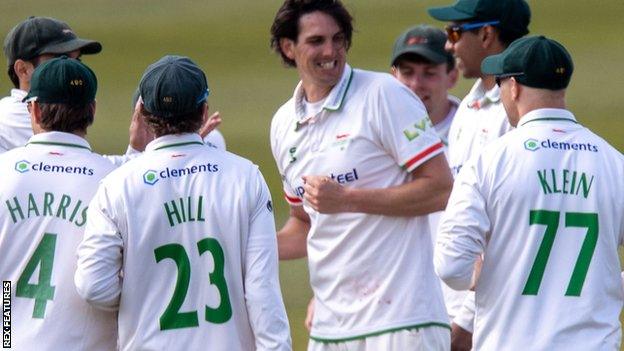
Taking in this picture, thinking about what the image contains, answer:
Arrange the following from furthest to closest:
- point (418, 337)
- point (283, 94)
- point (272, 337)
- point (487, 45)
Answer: point (283, 94)
point (487, 45)
point (418, 337)
point (272, 337)

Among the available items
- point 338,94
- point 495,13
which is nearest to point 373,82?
point 338,94

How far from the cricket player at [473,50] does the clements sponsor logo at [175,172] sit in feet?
4.33

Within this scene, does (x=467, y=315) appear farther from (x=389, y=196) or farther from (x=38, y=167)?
(x=38, y=167)

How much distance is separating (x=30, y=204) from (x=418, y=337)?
4.48 feet

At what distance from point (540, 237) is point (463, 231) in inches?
9.3

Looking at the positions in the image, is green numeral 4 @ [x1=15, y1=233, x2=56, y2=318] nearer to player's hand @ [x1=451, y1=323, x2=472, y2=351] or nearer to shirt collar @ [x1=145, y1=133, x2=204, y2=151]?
shirt collar @ [x1=145, y1=133, x2=204, y2=151]

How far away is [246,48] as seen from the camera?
11.3 m

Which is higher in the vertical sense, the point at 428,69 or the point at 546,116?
the point at 546,116

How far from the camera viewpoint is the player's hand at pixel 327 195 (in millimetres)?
5031

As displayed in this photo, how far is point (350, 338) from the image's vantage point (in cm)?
511

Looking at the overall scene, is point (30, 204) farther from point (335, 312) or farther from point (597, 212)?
point (597, 212)

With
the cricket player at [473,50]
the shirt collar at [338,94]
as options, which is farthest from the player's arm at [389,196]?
the cricket player at [473,50]

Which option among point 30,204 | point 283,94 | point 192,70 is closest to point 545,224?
point 192,70

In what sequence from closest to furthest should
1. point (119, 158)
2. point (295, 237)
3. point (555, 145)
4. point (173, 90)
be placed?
point (173, 90) < point (555, 145) < point (119, 158) < point (295, 237)
